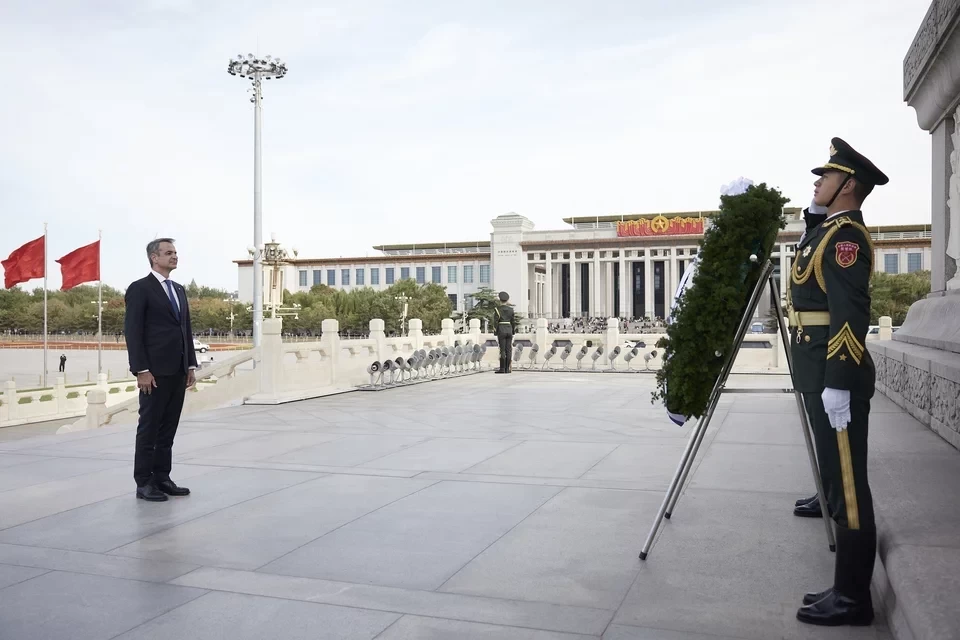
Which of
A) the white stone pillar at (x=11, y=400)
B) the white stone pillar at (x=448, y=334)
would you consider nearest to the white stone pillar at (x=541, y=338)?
the white stone pillar at (x=448, y=334)

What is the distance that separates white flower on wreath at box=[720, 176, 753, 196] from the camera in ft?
13.6

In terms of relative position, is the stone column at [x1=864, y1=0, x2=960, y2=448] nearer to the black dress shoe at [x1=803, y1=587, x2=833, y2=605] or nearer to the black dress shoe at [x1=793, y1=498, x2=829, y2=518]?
the black dress shoe at [x1=793, y1=498, x2=829, y2=518]

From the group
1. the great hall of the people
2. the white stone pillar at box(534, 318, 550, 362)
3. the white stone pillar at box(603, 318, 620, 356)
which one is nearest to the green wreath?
the white stone pillar at box(603, 318, 620, 356)

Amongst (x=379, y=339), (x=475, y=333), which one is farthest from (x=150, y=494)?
(x=475, y=333)

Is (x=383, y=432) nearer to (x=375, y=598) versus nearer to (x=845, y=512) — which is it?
(x=375, y=598)

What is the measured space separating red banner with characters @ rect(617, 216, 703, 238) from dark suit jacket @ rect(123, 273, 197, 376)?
92.6m

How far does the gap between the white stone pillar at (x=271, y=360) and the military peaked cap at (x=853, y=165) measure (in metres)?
10.7

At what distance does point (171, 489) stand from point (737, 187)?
4536 millimetres

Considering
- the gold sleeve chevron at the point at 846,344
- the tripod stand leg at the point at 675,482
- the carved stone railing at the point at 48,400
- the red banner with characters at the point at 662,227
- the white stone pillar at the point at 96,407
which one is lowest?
the carved stone railing at the point at 48,400

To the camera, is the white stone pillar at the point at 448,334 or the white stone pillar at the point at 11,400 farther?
the white stone pillar at the point at 11,400

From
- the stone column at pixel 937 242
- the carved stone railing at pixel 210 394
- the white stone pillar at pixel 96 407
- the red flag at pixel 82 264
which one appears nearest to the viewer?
the stone column at pixel 937 242

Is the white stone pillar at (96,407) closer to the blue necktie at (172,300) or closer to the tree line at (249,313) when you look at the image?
the blue necktie at (172,300)

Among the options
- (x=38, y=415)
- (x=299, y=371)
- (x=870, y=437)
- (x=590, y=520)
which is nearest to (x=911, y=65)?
(x=870, y=437)

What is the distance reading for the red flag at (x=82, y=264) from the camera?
34781mm
